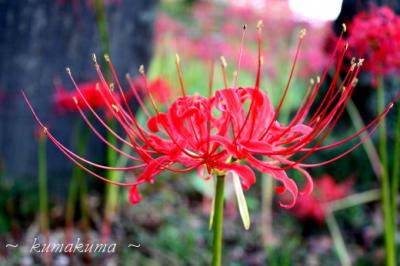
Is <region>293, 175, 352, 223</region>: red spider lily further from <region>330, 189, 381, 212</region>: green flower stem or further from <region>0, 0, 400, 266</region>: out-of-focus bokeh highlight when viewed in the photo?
<region>330, 189, 381, 212</region>: green flower stem

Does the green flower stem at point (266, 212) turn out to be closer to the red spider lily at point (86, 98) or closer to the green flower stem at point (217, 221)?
the red spider lily at point (86, 98)

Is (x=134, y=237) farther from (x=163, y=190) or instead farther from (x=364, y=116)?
(x=364, y=116)

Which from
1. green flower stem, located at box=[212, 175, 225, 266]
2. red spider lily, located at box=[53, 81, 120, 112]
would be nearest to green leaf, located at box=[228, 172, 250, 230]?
green flower stem, located at box=[212, 175, 225, 266]

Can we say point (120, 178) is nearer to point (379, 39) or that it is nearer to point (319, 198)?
point (319, 198)

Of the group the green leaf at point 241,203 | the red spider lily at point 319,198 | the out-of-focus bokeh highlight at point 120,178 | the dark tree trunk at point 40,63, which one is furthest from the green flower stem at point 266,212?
the green leaf at point 241,203

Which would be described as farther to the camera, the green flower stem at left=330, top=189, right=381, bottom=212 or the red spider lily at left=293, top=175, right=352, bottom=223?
the red spider lily at left=293, top=175, right=352, bottom=223

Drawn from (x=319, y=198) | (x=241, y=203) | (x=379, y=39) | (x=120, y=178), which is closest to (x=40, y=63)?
(x=120, y=178)
